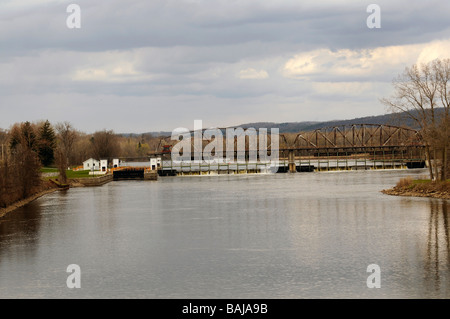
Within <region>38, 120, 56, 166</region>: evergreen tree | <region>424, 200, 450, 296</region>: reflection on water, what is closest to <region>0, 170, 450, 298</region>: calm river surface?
<region>424, 200, 450, 296</region>: reflection on water

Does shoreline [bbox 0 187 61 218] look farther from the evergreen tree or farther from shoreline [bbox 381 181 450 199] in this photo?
the evergreen tree

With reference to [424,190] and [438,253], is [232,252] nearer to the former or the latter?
[438,253]

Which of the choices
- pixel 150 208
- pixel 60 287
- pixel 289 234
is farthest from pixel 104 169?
pixel 60 287

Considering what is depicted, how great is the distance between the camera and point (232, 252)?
32188mm

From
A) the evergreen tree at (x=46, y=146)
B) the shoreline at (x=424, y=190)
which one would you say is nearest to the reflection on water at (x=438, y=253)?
the shoreline at (x=424, y=190)

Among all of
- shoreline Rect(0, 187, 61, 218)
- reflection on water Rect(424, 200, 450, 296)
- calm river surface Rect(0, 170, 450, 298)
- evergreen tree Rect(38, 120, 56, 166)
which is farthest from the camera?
evergreen tree Rect(38, 120, 56, 166)

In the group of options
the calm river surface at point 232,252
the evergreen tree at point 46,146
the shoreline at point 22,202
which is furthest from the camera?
the evergreen tree at point 46,146

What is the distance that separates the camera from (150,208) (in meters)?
61.1

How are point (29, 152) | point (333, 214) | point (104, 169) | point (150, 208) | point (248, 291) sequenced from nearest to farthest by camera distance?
point (248, 291) → point (333, 214) → point (150, 208) → point (29, 152) → point (104, 169)

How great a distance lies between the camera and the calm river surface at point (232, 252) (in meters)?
24.3

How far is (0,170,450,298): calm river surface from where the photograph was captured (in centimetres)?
2427

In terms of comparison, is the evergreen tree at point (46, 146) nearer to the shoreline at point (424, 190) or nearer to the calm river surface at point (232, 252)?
the calm river surface at point (232, 252)
